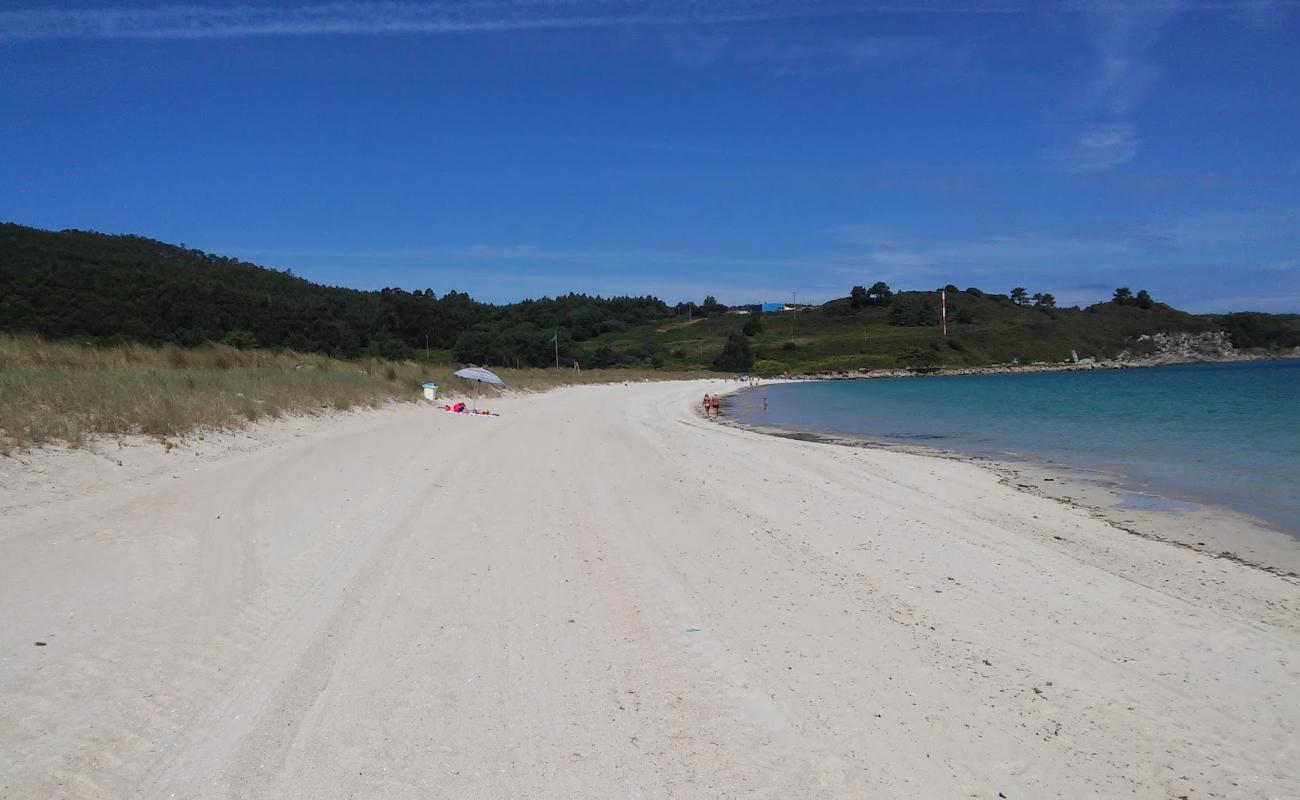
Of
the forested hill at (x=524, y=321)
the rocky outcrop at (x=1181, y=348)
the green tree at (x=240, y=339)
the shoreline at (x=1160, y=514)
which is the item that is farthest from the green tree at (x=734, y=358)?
the shoreline at (x=1160, y=514)

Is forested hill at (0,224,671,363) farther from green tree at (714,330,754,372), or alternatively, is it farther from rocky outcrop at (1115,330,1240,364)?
rocky outcrop at (1115,330,1240,364)

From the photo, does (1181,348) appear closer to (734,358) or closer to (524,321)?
(734,358)

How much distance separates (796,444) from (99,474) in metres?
12.9

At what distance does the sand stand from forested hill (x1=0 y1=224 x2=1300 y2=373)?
1948 cm

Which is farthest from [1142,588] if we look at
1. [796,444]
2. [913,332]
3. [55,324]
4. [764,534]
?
[913,332]

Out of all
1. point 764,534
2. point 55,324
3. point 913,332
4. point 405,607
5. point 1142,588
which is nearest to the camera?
point 405,607

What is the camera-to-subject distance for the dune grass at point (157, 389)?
8398 millimetres

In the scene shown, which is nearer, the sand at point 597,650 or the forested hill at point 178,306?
the sand at point 597,650

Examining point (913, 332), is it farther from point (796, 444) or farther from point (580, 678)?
point (580, 678)

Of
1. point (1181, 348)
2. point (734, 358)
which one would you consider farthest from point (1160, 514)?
point (1181, 348)

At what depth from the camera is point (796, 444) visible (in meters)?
17.2

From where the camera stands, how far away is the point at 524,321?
107875 millimetres

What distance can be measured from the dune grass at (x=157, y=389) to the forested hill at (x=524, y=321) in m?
6.17

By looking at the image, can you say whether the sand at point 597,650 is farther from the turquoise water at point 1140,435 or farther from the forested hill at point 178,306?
the forested hill at point 178,306
